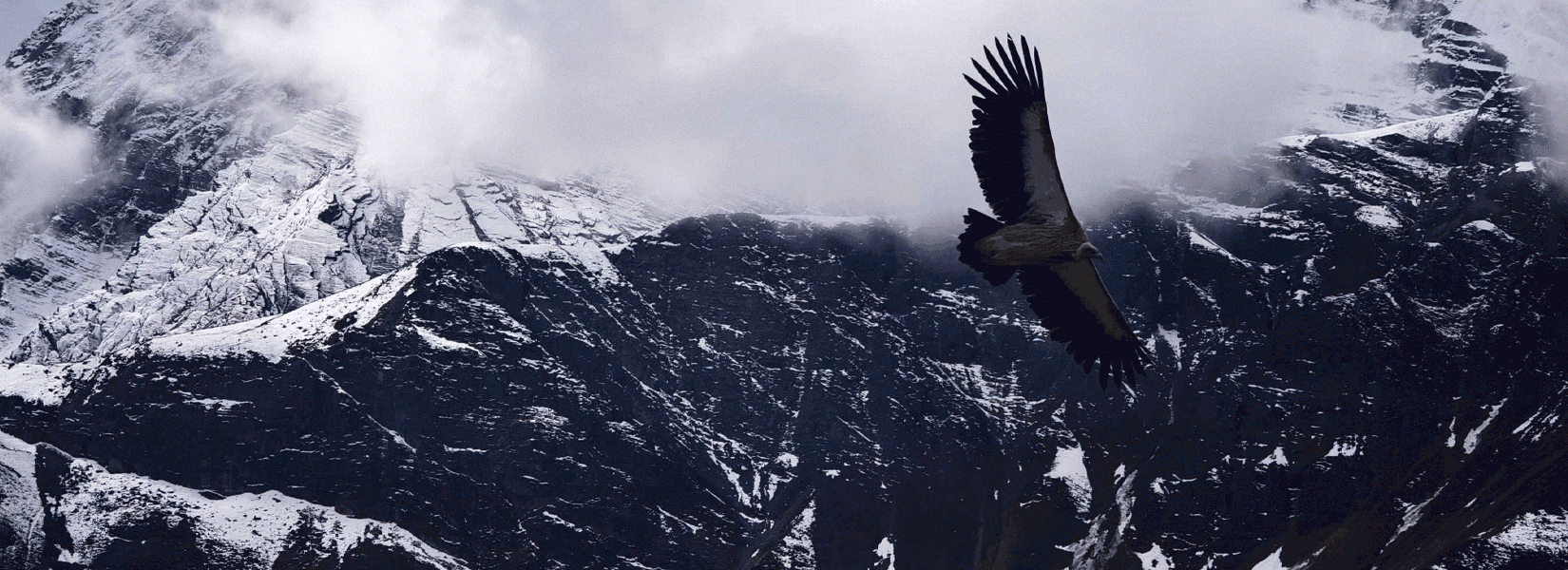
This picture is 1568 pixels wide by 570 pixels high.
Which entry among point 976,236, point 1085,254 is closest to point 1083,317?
point 1085,254

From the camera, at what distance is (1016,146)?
39906mm

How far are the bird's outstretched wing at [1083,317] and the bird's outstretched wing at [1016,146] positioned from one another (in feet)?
7.01

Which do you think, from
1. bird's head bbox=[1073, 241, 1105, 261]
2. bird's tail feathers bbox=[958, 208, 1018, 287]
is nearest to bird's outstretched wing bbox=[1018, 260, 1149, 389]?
bird's head bbox=[1073, 241, 1105, 261]

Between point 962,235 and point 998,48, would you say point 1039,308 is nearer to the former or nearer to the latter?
point 962,235

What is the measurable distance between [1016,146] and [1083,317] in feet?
18.1

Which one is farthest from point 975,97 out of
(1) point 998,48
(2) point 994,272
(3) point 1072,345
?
(3) point 1072,345

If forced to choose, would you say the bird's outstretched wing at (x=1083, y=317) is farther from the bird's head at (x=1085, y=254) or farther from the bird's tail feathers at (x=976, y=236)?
the bird's tail feathers at (x=976, y=236)

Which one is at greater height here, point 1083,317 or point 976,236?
point 976,236

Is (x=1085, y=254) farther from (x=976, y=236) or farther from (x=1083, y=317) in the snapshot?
(x=1083, y=317)

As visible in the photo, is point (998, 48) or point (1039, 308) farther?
point (1039, 308)

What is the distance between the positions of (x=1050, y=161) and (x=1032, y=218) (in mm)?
1528

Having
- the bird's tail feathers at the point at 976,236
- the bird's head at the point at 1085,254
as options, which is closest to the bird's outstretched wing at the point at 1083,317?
the bird's head at the point at 1085,254

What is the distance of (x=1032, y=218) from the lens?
40.2 metres

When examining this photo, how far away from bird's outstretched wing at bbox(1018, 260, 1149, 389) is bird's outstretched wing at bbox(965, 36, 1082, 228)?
214 cm
